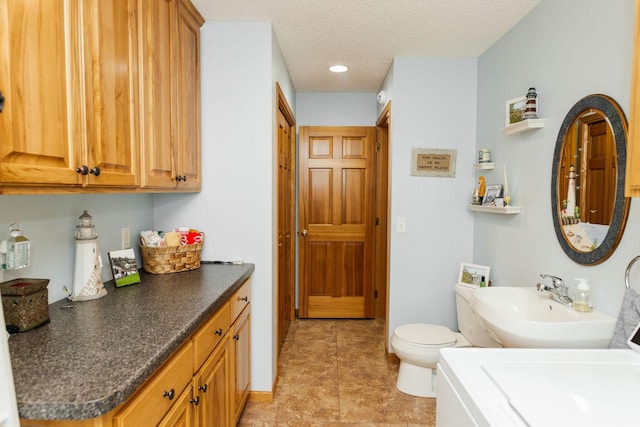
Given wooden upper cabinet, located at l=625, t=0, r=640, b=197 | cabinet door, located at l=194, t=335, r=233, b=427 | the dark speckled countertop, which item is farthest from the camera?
cabinet door, located at l=194, t=335, r=233, b=427

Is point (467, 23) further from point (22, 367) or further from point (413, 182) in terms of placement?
point (22, 367)

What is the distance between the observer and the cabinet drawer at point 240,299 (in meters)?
2.04

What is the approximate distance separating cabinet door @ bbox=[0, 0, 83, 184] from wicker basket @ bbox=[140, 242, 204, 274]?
3.14 ft

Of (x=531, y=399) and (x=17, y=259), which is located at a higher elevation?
(x=17, y=259)

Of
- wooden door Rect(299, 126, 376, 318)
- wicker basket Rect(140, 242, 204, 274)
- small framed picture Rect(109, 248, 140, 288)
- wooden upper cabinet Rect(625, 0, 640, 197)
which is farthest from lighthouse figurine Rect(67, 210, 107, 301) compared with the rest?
wooden door Rect(299, 126, 376, 318)

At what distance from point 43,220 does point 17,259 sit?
0.26 metres

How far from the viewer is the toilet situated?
99.4 inches

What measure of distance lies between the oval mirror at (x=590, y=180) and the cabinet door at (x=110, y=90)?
78.0 inches

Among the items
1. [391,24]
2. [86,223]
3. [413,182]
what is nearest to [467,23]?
[391,24]

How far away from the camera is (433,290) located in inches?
122

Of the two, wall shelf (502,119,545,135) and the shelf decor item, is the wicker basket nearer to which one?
the shelf decor item

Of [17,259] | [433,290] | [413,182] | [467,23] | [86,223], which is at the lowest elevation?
[433,290]

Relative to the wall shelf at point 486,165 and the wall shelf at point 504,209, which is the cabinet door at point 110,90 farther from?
the wall shelf at point 486,165

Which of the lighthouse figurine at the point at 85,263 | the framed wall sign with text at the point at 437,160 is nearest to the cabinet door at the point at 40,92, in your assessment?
the lighthouse figurine at the point at 85,263
